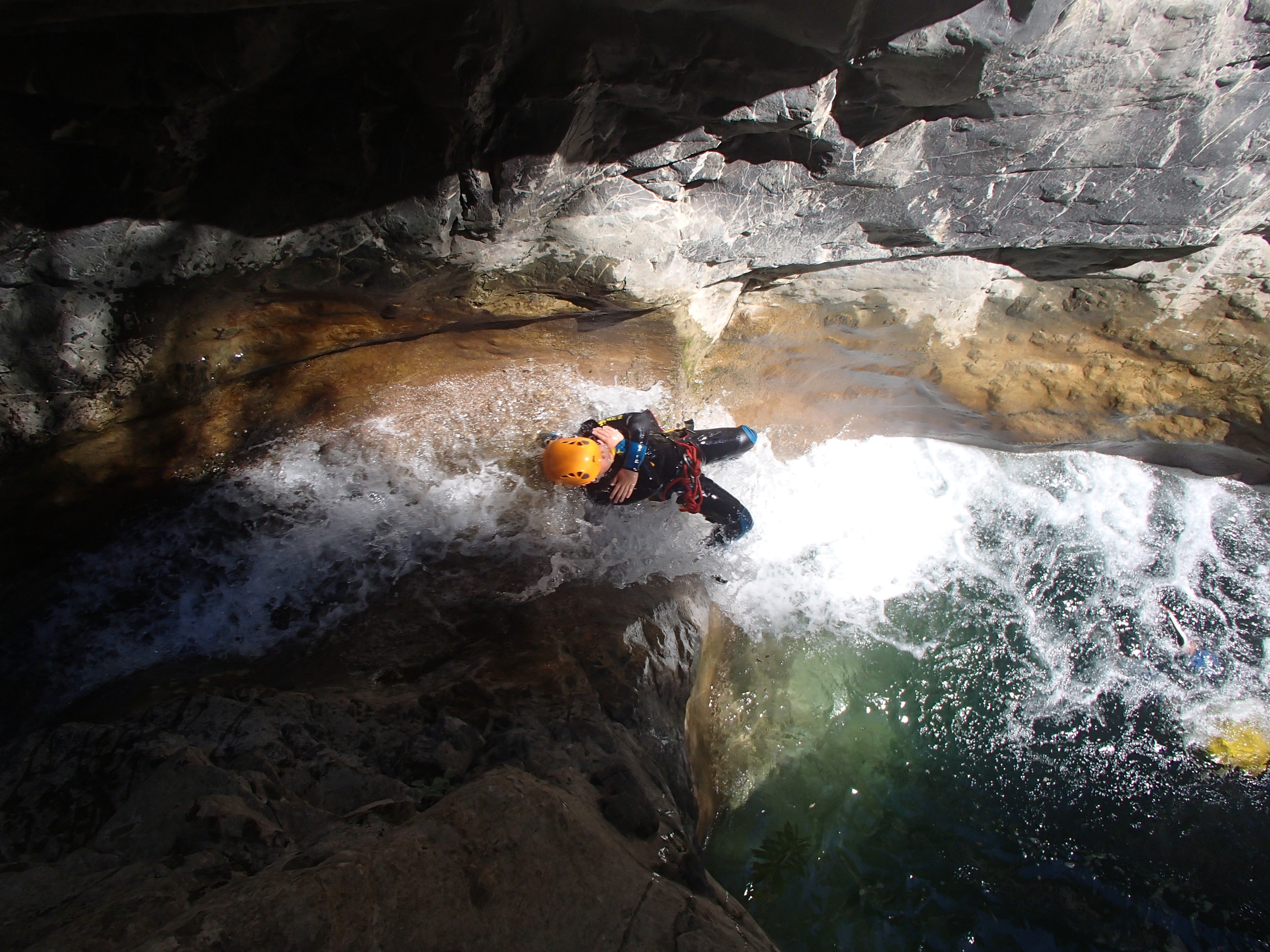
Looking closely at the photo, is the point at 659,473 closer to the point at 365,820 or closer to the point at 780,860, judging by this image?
the point at 780,860

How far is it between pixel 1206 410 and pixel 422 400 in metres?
5.26

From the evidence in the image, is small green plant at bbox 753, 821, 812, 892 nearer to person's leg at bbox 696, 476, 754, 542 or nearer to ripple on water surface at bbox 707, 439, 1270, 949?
ripple on water surface at bbox 707, 439, 1270, 949

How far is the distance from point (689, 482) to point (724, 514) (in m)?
0.37

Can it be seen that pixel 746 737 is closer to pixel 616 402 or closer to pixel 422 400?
pixel 616 402

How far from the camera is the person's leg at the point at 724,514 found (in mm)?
3936

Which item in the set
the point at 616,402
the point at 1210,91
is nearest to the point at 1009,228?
the point at 1210,91

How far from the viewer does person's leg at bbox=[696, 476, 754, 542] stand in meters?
3.94

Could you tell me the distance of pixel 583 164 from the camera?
2.72 m

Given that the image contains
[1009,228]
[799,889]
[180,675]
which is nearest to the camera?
[180,675]

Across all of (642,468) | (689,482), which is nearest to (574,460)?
(642,468)

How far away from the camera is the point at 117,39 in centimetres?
193

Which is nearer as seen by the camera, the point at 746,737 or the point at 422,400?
the point at 746,737

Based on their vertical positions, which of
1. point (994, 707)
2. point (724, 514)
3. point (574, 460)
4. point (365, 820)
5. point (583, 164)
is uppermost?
point (583, 164)

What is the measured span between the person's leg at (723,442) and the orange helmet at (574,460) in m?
0.82
